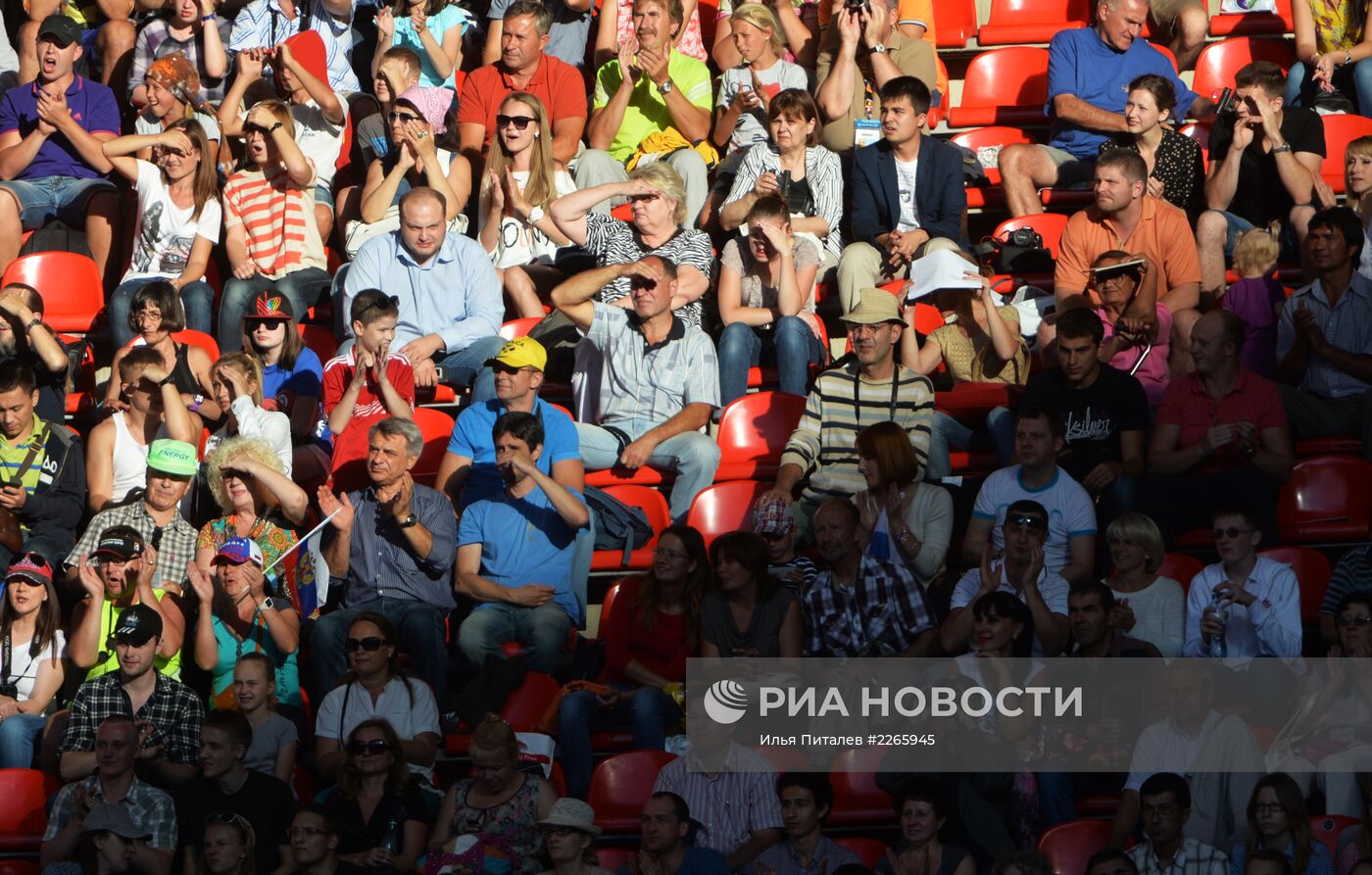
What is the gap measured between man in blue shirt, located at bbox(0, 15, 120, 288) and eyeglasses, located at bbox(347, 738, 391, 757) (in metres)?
4.04

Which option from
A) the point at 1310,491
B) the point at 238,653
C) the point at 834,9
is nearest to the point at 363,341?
the point at 238,653

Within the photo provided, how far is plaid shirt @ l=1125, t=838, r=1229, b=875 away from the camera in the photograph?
22.9ft

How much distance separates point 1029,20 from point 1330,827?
603 cm

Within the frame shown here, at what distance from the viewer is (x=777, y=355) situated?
30.3ft

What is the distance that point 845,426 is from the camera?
865 centimetres

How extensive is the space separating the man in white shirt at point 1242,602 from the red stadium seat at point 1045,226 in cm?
259

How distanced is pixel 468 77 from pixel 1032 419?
13.4 ft

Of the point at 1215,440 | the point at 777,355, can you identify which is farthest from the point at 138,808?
the point at 1215,440

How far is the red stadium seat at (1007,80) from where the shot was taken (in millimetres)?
11398

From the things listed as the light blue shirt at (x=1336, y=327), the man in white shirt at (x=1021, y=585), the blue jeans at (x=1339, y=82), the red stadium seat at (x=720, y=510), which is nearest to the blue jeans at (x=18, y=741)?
the red stadium seat at (x=720, y=510)

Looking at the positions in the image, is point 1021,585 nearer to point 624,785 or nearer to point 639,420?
point 624,785

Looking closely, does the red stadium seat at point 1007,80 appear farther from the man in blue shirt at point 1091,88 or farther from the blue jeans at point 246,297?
the blue jeans at point 246,297

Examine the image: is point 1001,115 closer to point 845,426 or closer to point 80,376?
point 845,426

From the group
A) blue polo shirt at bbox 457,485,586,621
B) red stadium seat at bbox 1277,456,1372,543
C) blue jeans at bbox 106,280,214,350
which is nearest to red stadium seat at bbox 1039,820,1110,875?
red stadium seat at bbox 1277,456,1372,543
